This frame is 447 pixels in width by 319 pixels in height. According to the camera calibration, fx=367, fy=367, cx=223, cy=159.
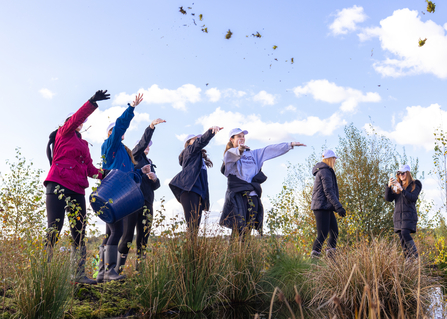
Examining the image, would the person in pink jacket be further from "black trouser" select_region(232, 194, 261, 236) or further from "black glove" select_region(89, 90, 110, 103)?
"black trouser" select_region(232, 194, 261, 236)

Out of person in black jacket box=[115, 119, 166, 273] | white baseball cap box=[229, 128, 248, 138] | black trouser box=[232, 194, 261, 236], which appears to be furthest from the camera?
white baseball cap box=[229, 128, 248, 138]

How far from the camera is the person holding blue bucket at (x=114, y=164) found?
4156mm

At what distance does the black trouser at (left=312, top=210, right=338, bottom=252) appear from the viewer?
5176 millimetres

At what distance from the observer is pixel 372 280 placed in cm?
361

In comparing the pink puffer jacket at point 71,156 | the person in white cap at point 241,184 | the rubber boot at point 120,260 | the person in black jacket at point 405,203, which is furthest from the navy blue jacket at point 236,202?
the person in black jacket at point 405,203

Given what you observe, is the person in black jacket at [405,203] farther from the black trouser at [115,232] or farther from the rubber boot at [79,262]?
the rubber boot at [79,262]

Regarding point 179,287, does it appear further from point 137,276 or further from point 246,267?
point 246,267

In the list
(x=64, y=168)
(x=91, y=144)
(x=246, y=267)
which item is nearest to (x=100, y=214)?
(x=64, y=168)

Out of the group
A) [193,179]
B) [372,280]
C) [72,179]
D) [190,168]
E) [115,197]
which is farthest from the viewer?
[190,168]

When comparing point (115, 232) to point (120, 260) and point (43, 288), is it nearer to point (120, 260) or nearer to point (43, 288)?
point (120, 260)

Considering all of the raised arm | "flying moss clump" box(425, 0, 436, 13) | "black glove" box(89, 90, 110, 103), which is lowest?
the raised arm

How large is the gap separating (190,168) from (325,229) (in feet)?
6.94

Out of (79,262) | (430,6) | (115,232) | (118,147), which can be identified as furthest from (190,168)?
(430,6)

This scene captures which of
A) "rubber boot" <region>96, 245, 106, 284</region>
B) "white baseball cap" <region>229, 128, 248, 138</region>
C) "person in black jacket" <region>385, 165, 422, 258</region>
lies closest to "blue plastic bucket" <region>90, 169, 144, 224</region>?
"rubber boot" <region>96, 245, 106, 284</region>
